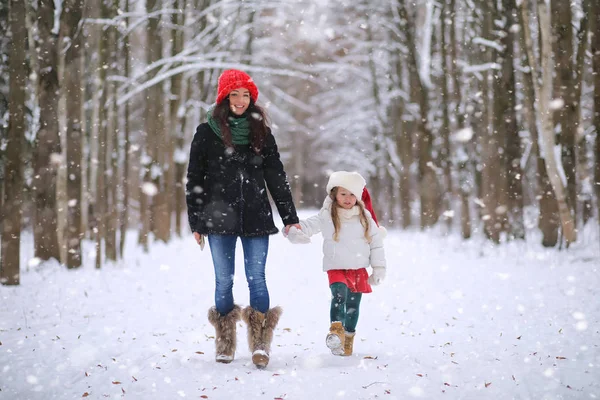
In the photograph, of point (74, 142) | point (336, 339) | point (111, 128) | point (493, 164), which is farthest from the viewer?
point (493, 164)

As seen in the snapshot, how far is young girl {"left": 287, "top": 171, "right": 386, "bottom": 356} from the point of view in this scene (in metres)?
4.16

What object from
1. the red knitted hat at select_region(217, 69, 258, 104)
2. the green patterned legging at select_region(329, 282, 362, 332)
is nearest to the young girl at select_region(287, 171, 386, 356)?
the green patterned legging at select_region(329, 282, 362, 332)

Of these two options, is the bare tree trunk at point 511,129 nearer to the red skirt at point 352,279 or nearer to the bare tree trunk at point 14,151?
the red skirt at point 352,279

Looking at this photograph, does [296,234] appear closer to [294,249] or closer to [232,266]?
[232,266]

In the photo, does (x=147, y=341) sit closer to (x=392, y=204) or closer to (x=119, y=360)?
(x=119, y=360)

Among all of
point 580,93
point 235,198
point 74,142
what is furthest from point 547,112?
point 74,142

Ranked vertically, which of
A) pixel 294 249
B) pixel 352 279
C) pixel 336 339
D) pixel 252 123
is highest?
pixel 252 123

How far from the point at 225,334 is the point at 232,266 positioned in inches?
21.8

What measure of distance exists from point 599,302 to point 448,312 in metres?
1.72

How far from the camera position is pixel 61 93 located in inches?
345

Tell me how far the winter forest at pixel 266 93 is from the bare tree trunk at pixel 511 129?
3cm

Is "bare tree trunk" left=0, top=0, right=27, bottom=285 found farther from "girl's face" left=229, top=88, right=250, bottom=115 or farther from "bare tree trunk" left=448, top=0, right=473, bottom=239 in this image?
"bare tree trunk" left=448, top=0, right=473, bottom=239

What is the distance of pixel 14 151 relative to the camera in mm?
7410

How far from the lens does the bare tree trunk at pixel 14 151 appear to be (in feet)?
24.0
